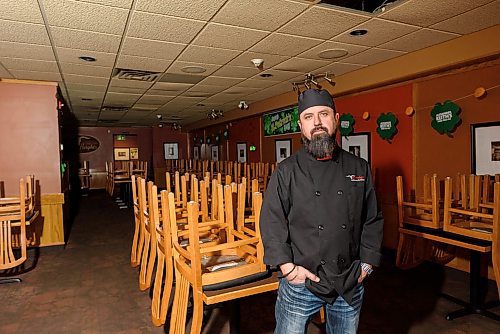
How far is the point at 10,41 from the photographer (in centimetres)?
331

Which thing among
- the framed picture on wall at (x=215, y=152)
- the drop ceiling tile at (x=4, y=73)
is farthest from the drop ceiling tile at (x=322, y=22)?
the framed picture on wall at (x=215, y=152)

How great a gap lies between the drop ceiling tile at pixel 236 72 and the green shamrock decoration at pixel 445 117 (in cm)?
224

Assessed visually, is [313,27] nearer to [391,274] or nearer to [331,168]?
[331,168]

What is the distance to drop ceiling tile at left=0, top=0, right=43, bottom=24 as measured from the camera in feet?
8.13

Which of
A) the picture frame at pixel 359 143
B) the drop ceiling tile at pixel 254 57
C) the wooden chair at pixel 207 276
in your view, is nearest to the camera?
the wooden chair at pixel 207 276

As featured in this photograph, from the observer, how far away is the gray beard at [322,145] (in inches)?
61.2

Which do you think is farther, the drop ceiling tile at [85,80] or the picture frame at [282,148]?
the picture frame at [282,148]

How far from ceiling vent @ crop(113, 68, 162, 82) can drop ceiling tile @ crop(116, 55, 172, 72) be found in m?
0.20

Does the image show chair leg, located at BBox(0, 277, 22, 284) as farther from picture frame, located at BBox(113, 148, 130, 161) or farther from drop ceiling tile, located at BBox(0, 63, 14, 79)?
picture frame, located at BBox(113, 148, 130, 161)

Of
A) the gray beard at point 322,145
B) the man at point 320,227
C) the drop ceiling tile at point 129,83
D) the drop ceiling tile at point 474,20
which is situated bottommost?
the man at point 320,227

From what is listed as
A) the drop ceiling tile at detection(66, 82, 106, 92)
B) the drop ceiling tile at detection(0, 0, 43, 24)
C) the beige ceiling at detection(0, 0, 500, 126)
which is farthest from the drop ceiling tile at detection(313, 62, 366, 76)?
the drop ceiling tile at detection(66, 82, 106, 92)

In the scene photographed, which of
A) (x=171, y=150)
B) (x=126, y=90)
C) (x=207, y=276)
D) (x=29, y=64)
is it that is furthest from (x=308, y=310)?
(x=171, y=150)

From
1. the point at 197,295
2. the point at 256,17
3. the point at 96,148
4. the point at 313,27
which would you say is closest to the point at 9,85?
the point at 256,17

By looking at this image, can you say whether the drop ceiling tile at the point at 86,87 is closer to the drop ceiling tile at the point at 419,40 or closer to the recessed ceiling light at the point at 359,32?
the recessed ceiling light at the point at 359,32
